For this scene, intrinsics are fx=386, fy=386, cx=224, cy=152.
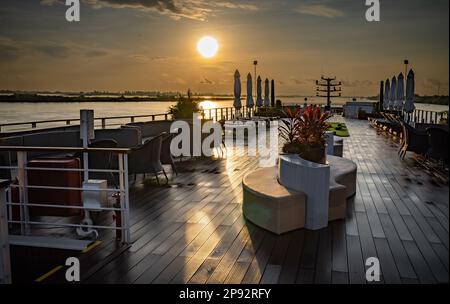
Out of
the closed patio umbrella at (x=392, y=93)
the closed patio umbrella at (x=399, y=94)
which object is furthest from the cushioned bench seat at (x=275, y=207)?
the closed patio umbrella at (x=392, y=93)

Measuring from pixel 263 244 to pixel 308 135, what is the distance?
1.45 m

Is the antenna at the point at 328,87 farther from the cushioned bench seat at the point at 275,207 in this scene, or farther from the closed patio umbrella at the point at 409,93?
the cushioned bench seat at the point at 275,207

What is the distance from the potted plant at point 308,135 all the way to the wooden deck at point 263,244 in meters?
0.74

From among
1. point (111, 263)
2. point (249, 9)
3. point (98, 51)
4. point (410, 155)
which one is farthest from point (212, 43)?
point (98, 51)

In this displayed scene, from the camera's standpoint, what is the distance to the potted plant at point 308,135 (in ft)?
13.1

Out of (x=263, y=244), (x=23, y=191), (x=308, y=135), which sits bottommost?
(x=263, y=244)

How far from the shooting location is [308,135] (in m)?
4.16

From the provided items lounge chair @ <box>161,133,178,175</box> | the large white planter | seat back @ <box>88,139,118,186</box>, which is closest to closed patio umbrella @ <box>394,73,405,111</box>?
lounge chair @ <box>161,133,178,175</box>

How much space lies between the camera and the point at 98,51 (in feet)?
34.1

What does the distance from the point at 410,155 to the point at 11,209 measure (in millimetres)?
7417

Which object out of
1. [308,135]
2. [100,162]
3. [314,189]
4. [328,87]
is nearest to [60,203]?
[100,162]

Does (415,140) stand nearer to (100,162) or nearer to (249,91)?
(100,162)

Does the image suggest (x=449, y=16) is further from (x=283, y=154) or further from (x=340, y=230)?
(x=283, y=154)

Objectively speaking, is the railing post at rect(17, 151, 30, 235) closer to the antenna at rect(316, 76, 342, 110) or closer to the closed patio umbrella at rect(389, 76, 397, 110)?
the closed patio umbrella at rect(389, 76, 397, 110)
